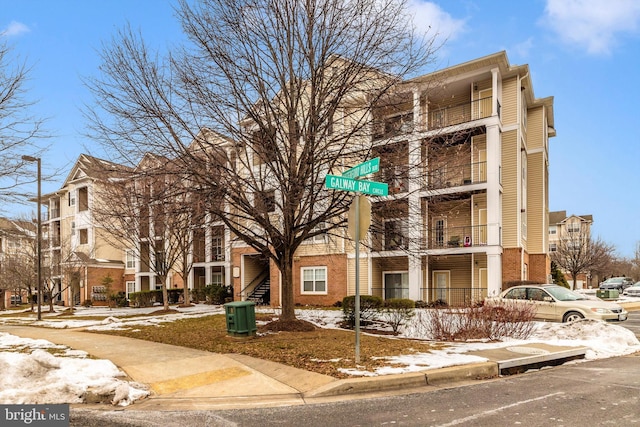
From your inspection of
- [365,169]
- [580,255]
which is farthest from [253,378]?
[580,255]

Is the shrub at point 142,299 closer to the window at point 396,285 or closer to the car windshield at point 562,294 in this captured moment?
the window at point 396,285

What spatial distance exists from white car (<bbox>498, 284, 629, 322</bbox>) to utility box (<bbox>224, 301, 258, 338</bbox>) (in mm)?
7961

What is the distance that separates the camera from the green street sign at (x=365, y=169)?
26.4 ft

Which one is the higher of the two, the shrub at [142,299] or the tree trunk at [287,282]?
the tree trunk at [287,282]

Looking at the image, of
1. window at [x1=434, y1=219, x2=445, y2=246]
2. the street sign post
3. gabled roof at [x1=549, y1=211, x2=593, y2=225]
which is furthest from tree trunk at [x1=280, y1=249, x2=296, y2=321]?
gabled roof at [x1=549, y1=211, x2=593, y2=225]

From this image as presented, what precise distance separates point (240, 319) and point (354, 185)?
5557 mm

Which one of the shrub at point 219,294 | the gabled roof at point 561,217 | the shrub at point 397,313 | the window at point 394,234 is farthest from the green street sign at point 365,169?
the gabled roof at point 561,217

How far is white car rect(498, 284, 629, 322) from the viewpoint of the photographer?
1466 centimetres

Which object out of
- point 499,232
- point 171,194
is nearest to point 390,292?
point 499,232

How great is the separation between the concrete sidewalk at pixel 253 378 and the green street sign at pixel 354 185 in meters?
3.17

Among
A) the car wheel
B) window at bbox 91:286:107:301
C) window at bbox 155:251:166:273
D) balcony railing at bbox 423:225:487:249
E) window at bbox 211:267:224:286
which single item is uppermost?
balcony railing at bbox 423:225:487:249

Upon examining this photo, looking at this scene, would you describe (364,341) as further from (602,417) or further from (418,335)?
(602,417)

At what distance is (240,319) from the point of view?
1185 cm

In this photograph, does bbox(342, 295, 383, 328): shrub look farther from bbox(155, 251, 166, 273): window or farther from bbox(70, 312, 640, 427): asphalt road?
bbox(155, 251, 166, 273): window
